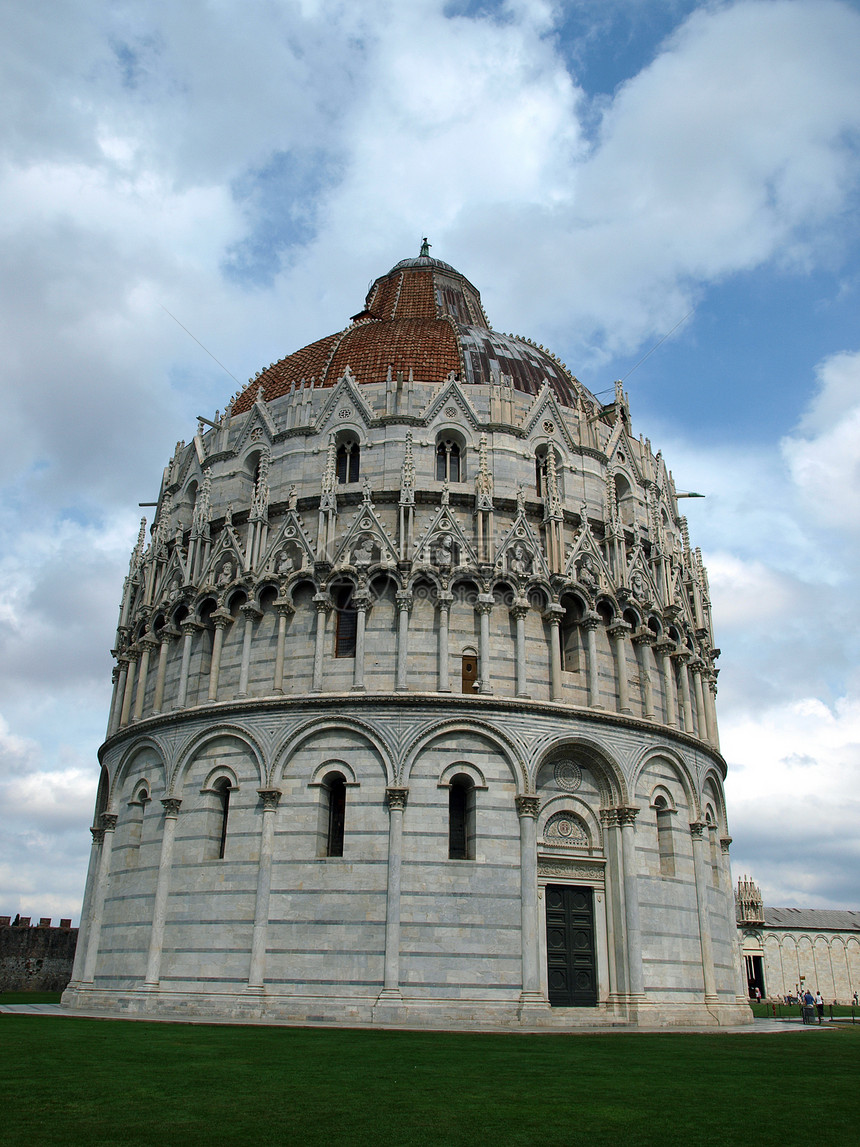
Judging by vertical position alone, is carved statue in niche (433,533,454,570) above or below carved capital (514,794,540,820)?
above

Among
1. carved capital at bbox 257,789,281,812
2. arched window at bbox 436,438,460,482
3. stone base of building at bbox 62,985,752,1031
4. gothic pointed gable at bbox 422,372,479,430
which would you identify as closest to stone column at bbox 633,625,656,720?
arched window at bbox 436,438,460,482

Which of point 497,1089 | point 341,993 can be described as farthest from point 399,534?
point 497,1089

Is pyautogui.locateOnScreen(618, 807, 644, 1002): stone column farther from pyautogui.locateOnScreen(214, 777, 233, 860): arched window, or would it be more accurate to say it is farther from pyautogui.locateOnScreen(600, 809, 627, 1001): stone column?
pyautogui.locateOnScreen(214, 777, 233, 860): arched window

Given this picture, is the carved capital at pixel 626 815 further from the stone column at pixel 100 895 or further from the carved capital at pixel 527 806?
the stone column at pixel 100 895

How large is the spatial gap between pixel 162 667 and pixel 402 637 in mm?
9091

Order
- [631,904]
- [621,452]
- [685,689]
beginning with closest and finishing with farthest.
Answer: [631,904], [685,689], [621,452]

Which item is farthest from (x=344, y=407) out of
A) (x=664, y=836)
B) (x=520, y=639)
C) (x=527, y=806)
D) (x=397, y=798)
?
(x=664, y=836)

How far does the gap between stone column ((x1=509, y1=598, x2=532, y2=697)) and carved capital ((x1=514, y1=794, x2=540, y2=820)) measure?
118 inches

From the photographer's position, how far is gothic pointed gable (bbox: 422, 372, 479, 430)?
105 ft

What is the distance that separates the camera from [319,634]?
2825 centimetres

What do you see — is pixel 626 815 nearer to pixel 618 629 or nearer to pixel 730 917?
pixel 618 629

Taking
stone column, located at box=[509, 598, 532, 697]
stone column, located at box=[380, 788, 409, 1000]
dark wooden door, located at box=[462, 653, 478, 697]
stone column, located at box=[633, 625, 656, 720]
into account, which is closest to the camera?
stone column, located at box=[380, 788, 409, 1000]

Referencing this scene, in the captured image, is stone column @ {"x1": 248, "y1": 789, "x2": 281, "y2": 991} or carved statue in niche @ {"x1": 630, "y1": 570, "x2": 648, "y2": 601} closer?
stone column @ {"x1": 248, "y1": 789, "x2": 281, "y2": 991}

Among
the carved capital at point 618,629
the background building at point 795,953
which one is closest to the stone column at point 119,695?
the carved capital at point 618,629
